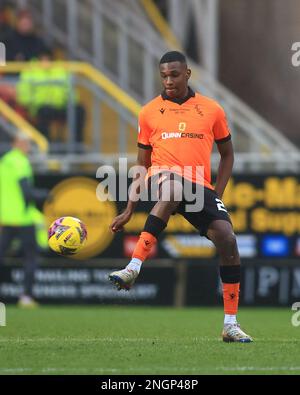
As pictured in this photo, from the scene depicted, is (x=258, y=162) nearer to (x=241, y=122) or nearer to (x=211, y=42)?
(x=241, y=122)

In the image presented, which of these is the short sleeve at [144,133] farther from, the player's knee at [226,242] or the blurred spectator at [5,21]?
the blurred spectator at [5,21]

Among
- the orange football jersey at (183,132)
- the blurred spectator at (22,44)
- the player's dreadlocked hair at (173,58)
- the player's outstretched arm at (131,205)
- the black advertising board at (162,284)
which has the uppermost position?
the blurred spectator at (22,44)

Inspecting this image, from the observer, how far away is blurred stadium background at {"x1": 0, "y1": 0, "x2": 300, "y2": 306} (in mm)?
16672

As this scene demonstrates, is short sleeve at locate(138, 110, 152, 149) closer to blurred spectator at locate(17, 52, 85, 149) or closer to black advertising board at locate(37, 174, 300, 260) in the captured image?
black advertising board at locate(37, 174, 300, 260)

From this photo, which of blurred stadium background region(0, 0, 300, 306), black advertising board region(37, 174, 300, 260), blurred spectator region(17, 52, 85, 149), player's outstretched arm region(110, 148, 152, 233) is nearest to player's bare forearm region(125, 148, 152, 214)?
player's outstretched arm region(110, 148, 152, 233)

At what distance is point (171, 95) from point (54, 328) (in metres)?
3.11

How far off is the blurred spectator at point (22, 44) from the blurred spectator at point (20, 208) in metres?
3.34

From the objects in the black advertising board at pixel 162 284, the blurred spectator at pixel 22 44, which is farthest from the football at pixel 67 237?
the blurred spectator at pixel 22 44

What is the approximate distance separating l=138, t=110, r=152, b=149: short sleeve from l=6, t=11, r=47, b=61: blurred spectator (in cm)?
1011

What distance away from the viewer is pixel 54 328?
1146 centimetres

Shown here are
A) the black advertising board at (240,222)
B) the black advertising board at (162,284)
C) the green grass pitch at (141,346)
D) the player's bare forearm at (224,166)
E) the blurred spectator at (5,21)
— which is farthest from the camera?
the blurred spectator at (5,21)

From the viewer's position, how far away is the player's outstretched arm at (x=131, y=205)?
30.9 ft
